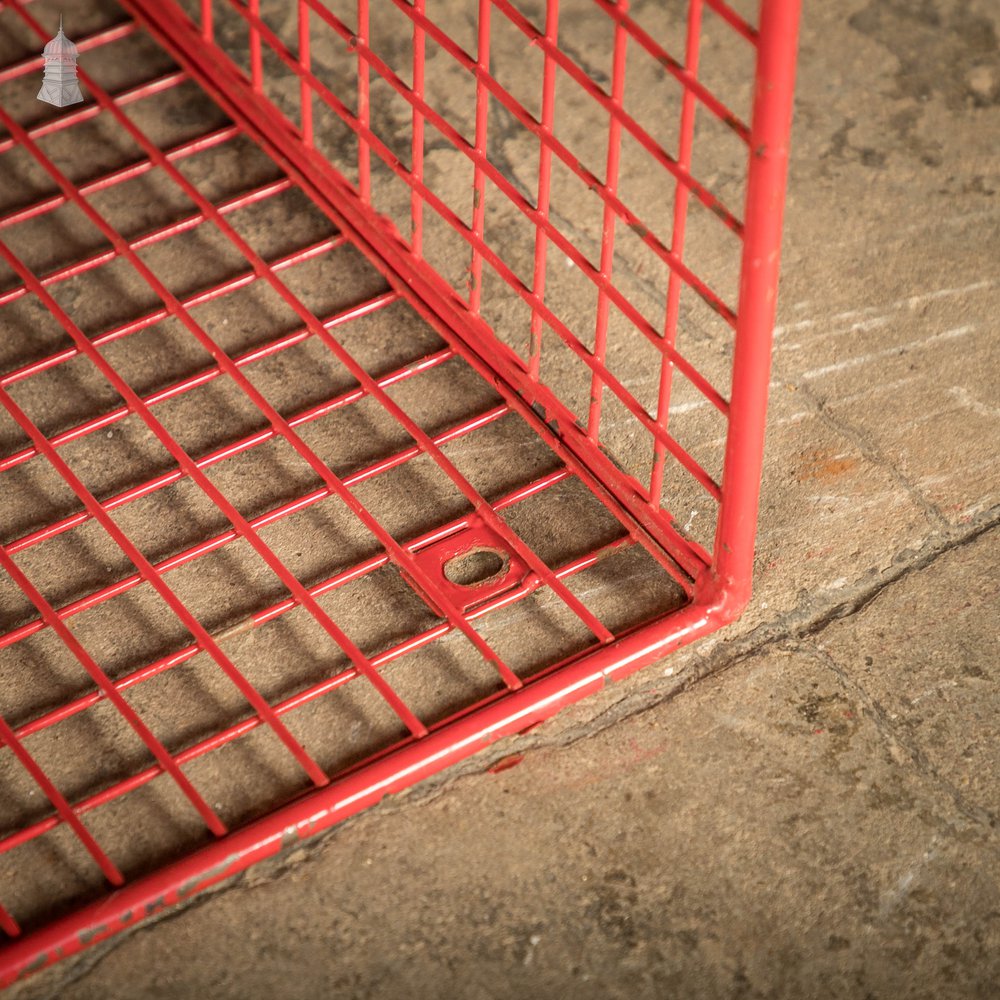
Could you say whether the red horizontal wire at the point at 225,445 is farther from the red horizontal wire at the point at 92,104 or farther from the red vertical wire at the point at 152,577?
the red horizontal wire at the point at 92,104

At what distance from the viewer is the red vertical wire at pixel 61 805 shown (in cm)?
214

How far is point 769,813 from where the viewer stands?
224 centimetres

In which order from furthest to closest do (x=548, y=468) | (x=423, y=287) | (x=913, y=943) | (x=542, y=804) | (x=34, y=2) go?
1. (x=34, y=2)
2. (x=423, y=287)
3. (x=548, y=468)
4. (x=542, y=804)
5. (x=913, y=943)

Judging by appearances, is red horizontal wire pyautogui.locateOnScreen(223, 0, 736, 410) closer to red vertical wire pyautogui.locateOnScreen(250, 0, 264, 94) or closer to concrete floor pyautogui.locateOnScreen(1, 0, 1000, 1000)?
red vertical wire pyautogui.locateOnScreen(250, 0, 264, 94)

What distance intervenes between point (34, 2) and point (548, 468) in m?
2.05

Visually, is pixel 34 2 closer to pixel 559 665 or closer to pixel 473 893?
pixel 559 665

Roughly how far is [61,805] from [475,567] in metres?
0.85

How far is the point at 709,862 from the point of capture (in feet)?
7.18

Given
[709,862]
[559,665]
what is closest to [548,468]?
[559,665]

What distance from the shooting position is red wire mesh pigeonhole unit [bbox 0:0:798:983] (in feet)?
7.27

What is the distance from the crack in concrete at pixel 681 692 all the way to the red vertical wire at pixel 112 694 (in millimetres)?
122

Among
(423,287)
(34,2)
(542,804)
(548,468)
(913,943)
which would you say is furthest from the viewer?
(34,2)

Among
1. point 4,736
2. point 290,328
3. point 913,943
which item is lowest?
point 913,943

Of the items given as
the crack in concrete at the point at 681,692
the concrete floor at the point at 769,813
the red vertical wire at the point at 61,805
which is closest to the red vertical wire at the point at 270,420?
the crack in concrete at the point at 681,692
